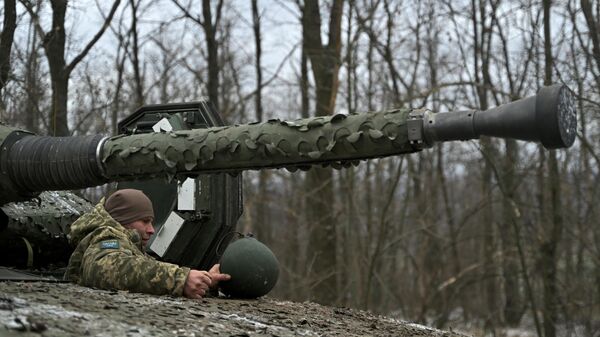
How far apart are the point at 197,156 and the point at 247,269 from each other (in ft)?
3.82

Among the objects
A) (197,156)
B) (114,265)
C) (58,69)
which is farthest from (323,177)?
(197,156)

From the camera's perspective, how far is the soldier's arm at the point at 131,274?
423 cm

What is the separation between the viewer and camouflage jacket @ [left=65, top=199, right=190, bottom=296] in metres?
Result: 4.24

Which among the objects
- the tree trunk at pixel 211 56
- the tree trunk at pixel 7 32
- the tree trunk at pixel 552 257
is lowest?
the tree trunk at pixel 552 257

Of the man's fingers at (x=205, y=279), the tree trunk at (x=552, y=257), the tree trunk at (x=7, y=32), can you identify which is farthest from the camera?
the tree trunk at (x=552, y=257)

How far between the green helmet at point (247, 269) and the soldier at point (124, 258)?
8 centimetres

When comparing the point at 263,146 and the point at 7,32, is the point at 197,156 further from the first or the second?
the point at 7,32

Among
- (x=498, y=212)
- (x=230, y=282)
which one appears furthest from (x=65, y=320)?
(x=498, y=212)

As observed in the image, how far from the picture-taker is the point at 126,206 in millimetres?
4703

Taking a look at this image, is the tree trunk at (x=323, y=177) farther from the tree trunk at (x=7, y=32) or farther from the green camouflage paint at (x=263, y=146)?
the green camouflage paint at (x=263, y=146)

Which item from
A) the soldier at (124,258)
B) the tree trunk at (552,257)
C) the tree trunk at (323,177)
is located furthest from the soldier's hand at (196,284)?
the tree trunk at (552,257)

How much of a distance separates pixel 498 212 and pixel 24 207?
26.9 metres

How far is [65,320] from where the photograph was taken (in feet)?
9.55

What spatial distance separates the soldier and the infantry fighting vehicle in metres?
0.36
